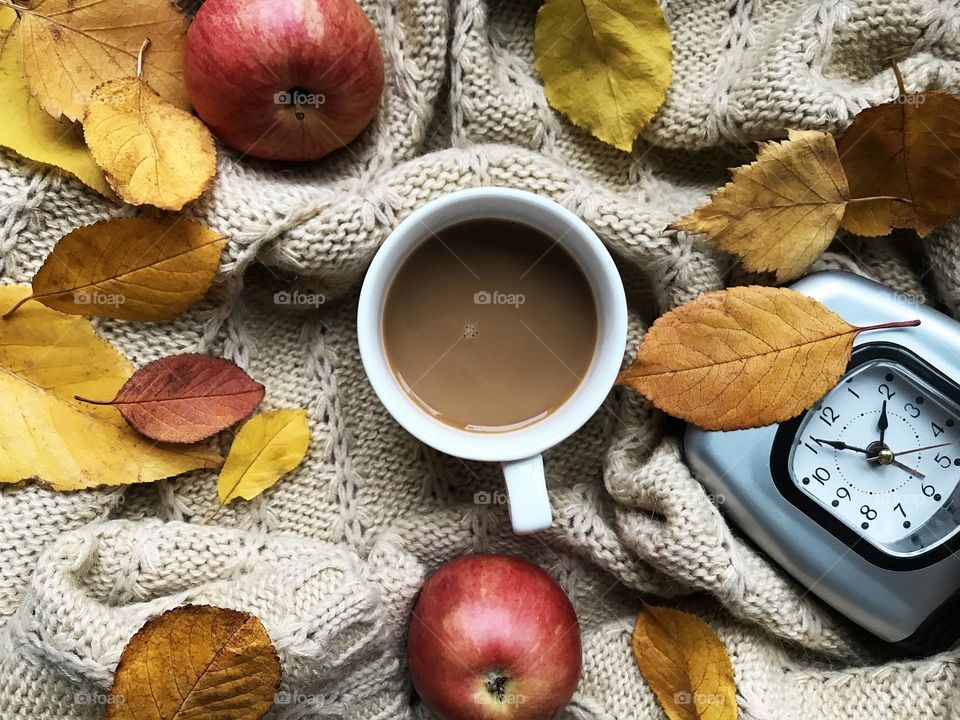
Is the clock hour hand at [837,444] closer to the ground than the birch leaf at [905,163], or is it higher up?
closer to the ground

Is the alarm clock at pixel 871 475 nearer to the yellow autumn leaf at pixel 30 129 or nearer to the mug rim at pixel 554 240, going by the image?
the mug rim at pixel 554 240

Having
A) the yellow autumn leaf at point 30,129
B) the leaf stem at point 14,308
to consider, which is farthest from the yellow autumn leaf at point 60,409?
the yellow autumn leaf at point 30,129

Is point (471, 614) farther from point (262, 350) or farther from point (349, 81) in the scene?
point (349, 81)

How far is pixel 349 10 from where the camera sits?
2.39 ft

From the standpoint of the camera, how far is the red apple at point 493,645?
2.32 ft

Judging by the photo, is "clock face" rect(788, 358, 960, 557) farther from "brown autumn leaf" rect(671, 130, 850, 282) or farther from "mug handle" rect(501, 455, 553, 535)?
"mug handle" rect(501, 455, 553, 535)

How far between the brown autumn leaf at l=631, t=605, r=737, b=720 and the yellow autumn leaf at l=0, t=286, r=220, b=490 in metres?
0.47

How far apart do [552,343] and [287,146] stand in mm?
292

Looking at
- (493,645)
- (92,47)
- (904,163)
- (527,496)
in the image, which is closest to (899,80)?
(904,163)

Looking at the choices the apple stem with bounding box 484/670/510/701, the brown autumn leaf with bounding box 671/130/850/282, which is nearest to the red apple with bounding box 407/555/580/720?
the apple stem with bounding box 484/670/510/701

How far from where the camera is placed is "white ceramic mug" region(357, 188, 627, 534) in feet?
2.27

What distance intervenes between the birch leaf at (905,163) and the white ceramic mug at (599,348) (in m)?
0.24

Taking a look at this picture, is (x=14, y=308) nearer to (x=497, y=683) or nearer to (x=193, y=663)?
(x=193, y=663)

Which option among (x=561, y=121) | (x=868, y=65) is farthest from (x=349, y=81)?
(x=868, y=65)
